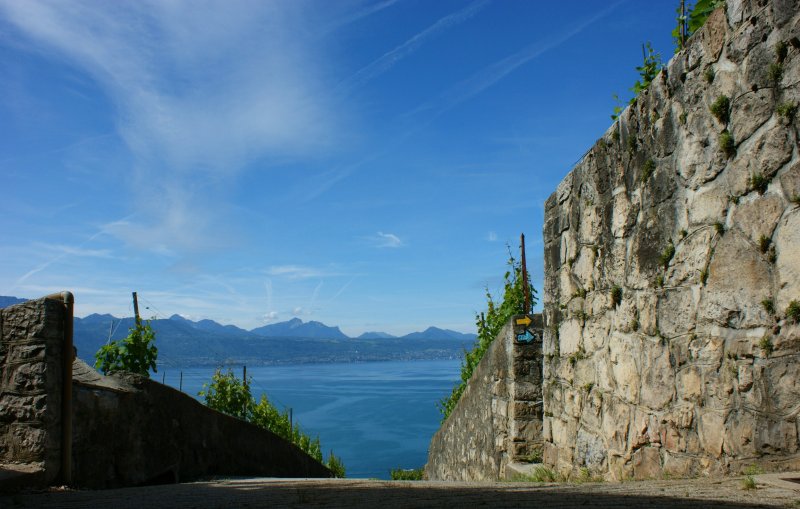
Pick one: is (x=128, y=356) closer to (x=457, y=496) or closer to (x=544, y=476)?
(x=544, y=476)

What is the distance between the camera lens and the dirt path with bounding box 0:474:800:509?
240 centimetres

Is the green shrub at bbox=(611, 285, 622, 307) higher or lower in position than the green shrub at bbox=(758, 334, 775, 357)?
higher

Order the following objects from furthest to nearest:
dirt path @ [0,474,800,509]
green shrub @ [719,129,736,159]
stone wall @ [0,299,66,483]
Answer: stone wall @ [0,299,66,483] → green shrub @ [719,129,736,159] → dirt path @ [0,474,800,509]

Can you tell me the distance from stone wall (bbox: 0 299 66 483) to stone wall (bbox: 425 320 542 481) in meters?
3.89

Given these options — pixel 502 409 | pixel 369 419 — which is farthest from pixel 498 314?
pixel 369 419

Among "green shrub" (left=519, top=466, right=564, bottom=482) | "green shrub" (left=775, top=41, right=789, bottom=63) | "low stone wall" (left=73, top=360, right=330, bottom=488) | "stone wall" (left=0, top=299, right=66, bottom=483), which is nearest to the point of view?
"green shrub" (left=775, top=41, right=789, bottom=63)

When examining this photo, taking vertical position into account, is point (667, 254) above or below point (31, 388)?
above

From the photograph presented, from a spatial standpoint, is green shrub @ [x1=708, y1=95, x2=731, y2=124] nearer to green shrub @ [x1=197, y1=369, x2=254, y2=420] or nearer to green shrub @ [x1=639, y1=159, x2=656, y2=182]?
green shrub @ [x1=639, y1=159, x2=656, y2=182]

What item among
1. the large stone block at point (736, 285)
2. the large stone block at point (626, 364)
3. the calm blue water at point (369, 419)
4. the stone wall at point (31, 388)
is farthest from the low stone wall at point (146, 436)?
the calm blue water at point (369, 419)

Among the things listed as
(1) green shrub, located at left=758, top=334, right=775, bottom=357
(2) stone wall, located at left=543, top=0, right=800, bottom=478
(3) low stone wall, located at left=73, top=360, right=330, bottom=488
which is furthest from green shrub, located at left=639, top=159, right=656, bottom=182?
(3) low stone wall, located at left=73, top=360, right=330, bottom=488

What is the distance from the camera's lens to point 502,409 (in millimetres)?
6477

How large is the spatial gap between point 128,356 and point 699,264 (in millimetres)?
7408

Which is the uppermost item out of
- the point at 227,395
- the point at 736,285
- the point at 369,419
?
the point at 736,285

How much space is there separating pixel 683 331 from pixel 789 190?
926 millimetres
